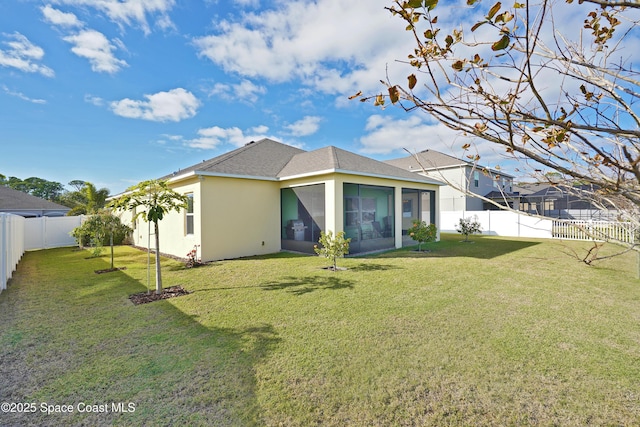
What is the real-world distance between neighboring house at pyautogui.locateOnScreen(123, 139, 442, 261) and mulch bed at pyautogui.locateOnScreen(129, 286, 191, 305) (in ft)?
12.3

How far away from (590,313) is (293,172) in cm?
985

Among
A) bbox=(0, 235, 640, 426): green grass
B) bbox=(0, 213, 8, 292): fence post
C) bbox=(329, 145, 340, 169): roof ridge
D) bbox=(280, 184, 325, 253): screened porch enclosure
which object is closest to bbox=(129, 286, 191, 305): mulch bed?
bbox=(0, 235, 640, 426): green grass

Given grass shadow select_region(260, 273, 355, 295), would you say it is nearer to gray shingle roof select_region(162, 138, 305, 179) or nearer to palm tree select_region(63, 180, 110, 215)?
gray shingle roof select_region(162, 138, 305, 179)

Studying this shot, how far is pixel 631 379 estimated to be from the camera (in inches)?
121

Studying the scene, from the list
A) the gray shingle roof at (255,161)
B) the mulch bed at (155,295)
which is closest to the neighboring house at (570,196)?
the mulch bed at (155,295)

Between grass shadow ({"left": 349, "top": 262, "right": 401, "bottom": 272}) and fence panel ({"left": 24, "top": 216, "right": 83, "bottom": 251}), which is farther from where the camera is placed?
fence panel ({"left": 24, "top": 216, "right": 83, "bottom": 251})

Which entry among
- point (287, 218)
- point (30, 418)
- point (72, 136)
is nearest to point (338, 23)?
point (30, 418)

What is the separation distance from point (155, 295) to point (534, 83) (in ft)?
23.8

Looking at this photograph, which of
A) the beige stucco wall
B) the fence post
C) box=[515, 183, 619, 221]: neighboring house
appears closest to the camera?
box=[515, 183, 619, 221]: neighboring house

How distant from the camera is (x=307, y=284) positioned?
7000 millimetres

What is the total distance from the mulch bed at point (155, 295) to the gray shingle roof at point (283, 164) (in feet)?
15.6

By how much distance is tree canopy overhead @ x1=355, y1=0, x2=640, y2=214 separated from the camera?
1.32 m

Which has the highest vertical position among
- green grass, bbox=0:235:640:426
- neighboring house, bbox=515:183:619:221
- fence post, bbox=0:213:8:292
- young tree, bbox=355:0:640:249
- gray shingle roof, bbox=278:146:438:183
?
gray shingle roof, bbox=278:146:438:183

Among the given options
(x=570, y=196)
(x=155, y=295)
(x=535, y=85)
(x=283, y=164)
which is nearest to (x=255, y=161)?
(x=283, y=164)
